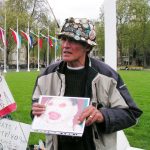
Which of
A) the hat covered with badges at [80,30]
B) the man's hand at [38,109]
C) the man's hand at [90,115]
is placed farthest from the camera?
the hat covered with badges at [80,30]

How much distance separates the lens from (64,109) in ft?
9.24

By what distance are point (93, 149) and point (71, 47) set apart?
0.67m

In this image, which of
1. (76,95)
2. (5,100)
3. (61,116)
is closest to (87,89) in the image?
(76,95)

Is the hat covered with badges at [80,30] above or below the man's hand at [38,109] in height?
above

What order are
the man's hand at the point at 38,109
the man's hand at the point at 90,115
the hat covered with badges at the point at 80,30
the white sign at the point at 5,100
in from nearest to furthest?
the man's hand at the point at 90,115 < the man's hand at the point at 38,109 < the hat covered with badges at the point at 80,30 < the white sign at the point at 5,100

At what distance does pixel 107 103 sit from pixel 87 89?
0.52 feet

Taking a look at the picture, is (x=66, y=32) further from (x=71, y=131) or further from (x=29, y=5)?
(x=29, y=5)

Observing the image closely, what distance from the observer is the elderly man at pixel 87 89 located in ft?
9.43

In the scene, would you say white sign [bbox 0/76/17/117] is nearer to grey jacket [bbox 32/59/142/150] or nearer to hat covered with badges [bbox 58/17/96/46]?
grey jacket [bbox 32/59/142/150]

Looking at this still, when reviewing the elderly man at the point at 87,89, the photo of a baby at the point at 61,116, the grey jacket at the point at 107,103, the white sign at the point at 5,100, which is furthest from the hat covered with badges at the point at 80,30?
the white sign at the point at 5,100

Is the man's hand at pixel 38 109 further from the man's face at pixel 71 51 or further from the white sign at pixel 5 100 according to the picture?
the white sign at pixel 5 100

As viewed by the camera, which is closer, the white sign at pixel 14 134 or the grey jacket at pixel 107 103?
the grey jacket at pixel 107 103

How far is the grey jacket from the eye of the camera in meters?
2.87

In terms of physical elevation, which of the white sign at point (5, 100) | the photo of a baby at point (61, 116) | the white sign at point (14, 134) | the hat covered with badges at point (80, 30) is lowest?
the white sign at point (14, 134)
